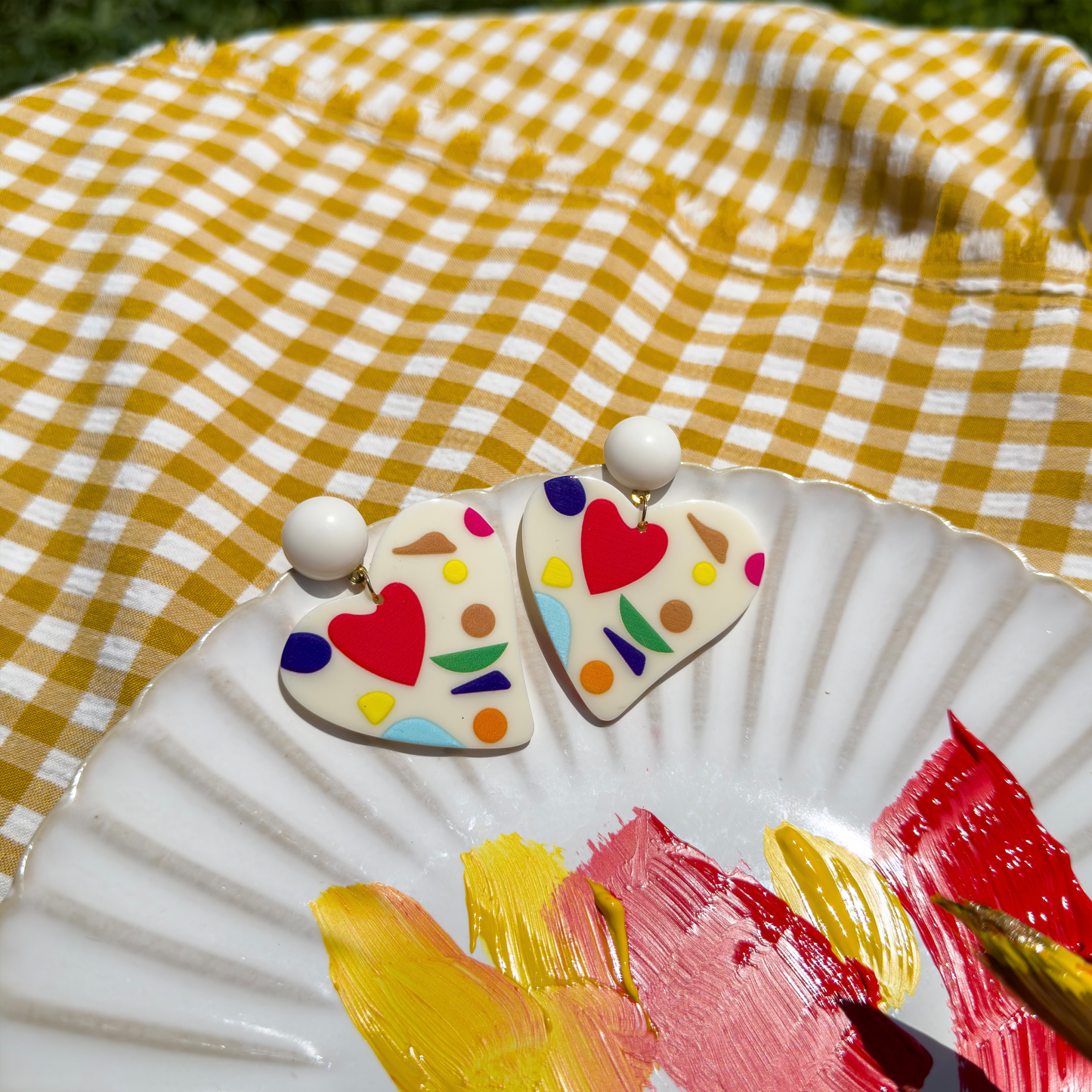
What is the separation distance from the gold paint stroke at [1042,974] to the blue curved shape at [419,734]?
1.00 ft

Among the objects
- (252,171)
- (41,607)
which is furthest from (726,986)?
(252,171)

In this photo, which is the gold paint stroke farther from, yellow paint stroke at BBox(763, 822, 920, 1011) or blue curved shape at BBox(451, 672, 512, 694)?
blue curved shape at BBox(451, 672, 512, 694)

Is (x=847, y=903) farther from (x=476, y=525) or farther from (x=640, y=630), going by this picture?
(x=476, y=525)

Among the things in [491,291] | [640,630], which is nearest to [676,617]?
[640,630]

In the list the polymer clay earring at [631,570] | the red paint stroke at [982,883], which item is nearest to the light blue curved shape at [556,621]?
the polymer clay earring at [631,570]

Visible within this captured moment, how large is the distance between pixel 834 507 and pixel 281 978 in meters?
0.44

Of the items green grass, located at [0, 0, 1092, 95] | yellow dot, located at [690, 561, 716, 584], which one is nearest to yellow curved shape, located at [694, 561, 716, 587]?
yellow dot, located at [690, 561, 716, 584]

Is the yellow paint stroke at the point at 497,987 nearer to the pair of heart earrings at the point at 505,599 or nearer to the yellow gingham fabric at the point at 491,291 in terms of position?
the pair of heart earrings at the point at 505,599

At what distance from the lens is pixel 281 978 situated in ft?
1.55

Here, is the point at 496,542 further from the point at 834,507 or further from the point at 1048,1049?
the point at 1048,1049

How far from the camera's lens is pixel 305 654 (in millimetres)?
534

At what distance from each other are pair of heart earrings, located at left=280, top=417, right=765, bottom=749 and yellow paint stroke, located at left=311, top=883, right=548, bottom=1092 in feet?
0.34

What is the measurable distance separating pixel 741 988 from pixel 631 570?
25cm

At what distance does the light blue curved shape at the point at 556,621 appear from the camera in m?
0.57
